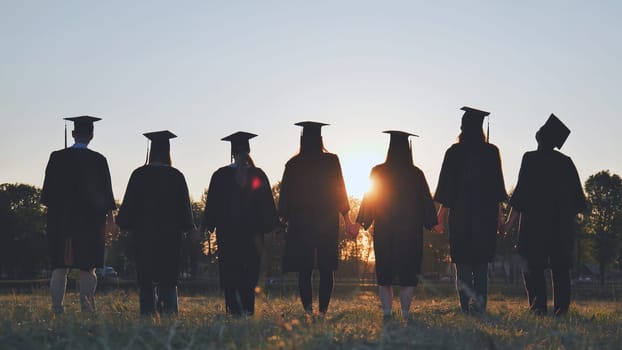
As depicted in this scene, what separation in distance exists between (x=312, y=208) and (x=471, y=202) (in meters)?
2.21

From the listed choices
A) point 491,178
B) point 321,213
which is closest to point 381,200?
point 321,213

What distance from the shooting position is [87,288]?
1040 cm

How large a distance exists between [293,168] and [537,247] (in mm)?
3606

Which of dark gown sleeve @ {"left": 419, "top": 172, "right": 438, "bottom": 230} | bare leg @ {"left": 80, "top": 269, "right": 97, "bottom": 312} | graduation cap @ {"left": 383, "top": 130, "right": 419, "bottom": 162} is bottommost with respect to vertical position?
bare leg @ {"left": 80, "top": 269, "right": 97, "bottom": 312}

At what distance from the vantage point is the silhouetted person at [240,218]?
10547 mm

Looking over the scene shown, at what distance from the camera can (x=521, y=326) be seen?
7.99 meters

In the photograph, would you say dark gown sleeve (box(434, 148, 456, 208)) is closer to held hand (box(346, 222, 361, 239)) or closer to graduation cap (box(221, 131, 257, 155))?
held hand (box(346, 222, 361, 239))

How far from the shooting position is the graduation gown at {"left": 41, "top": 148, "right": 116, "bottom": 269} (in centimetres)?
1031

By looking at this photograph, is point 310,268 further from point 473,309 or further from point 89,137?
point 89,137

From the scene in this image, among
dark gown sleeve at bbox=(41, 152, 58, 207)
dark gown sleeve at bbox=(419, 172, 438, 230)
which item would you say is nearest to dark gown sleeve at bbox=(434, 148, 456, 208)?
dark gown sleeve at bbox=(419, 172, 438, 230)

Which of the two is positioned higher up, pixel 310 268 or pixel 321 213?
pixel 321 213

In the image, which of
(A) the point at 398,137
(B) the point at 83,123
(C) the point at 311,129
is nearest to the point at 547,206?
(A) the point at 398,137

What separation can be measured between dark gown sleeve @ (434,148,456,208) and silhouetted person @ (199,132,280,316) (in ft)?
7.65

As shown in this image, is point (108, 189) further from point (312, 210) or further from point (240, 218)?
point (312, 210)
